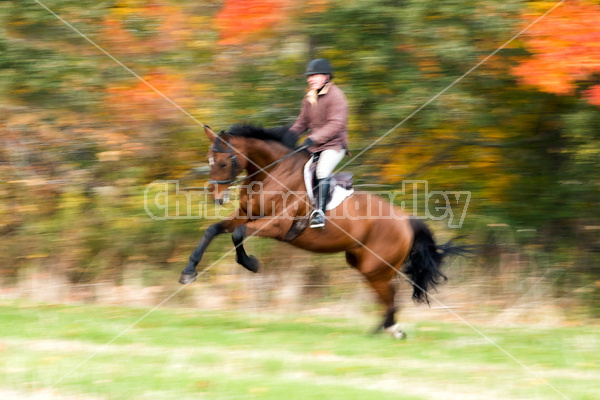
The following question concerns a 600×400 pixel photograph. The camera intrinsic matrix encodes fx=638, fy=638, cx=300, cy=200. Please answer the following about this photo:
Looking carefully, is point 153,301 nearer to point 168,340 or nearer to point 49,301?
point 49,301

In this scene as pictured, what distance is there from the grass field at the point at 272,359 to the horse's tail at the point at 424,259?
0.76 m

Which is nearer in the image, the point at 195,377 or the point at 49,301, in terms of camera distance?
the point at 195,377

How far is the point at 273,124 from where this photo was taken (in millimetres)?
12016

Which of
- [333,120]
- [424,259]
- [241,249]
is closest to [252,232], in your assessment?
[241,249]

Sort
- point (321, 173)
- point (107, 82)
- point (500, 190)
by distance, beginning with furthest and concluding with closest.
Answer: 1. point (500, 190)
2. point (107, 82)
3. point (321, 173)

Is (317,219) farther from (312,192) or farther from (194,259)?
(194,259)

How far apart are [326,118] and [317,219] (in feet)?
4.35

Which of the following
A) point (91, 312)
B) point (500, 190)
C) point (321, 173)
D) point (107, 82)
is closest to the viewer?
point (321, 173)

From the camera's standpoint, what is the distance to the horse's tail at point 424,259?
934 centimetres

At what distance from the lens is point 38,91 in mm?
12039

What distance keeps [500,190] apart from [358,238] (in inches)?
201

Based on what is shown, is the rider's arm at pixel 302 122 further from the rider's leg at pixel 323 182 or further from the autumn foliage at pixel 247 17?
the autumn foliage at pixel 247 17

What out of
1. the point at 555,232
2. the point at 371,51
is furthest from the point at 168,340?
the point at 555,232

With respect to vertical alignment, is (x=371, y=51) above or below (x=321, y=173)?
above
